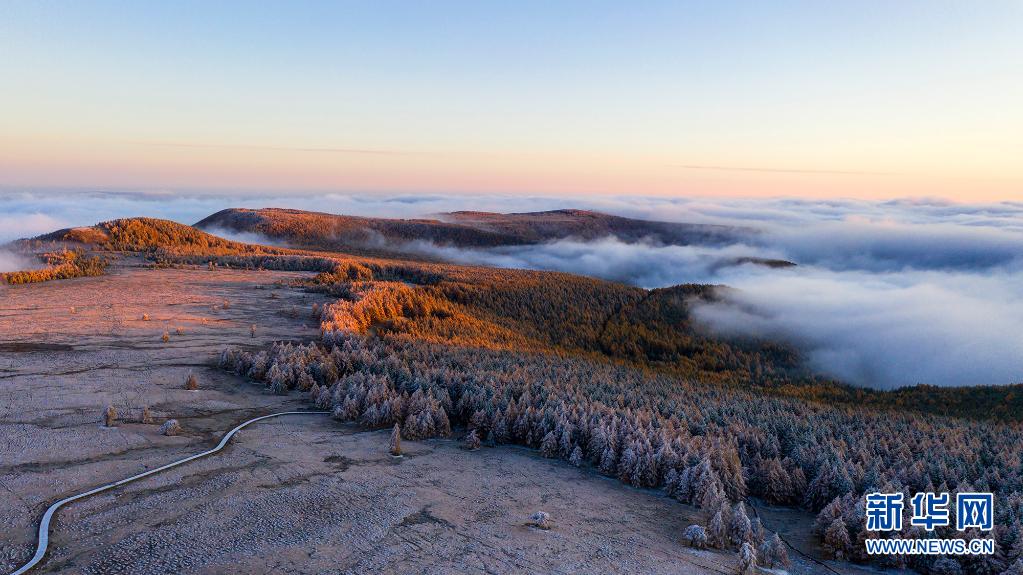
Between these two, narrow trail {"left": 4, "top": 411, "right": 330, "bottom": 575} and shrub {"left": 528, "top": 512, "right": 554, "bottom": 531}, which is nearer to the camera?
narrow trail {"left": 4, "top": 411, "right": 330, "bottom": 575}

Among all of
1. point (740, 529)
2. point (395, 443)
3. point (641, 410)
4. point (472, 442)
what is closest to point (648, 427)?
point (641, 410)

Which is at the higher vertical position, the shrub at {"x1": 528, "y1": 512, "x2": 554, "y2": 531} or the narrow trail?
the narrow trail

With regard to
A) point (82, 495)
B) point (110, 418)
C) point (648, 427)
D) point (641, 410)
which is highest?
point (82, 495)

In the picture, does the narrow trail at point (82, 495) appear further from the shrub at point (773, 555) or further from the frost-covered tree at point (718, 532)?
the shrub at point (773, 555)

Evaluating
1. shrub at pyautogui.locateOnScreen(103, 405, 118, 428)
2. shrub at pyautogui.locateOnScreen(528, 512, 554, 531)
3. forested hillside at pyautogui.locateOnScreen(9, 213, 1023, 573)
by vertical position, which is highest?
shrub at pyautogui.locateOnScreen(103, 405, 118, 428)

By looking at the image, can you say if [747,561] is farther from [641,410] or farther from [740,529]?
[641,410]

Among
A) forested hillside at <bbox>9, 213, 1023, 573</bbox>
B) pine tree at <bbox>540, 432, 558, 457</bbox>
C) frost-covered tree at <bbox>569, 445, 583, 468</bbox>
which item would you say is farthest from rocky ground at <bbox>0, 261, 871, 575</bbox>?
forested hillside at <bbox>9, 213, 1023, 573</bbox>

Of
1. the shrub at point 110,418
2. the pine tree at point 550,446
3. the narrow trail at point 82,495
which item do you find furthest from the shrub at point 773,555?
the shrub at point 110,418

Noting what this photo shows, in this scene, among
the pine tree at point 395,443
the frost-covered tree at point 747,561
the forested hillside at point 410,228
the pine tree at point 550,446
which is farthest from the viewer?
the forested hillside at point 410,228

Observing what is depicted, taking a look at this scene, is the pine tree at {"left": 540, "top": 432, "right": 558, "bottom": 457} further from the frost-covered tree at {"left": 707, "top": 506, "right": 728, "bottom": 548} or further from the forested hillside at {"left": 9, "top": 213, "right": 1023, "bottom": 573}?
the frost-covered tree at {"left": 707, "top": 506, "right": 728, "bottom": 548}
